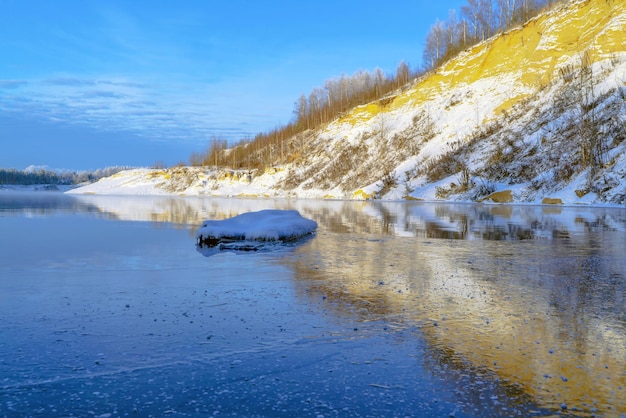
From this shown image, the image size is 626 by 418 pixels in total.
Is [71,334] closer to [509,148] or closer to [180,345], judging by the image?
[180,345]

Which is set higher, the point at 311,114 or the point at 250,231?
the point at 311,114

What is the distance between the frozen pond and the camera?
3625 millimetres

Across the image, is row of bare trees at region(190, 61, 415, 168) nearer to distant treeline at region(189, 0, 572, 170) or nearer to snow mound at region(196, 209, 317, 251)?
distant treeline at region(189, 0, 572, 170)

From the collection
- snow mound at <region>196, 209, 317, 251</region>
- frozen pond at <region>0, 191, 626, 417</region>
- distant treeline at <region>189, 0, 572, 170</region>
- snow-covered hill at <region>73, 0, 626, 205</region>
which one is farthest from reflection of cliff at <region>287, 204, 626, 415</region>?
distant treeline at <region>189, 0, 572, 170</region>

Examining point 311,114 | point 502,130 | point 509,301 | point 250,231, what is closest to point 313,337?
point 509,301

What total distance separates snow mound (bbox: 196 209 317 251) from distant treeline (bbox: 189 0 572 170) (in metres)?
59.7

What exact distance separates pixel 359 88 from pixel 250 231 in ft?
321

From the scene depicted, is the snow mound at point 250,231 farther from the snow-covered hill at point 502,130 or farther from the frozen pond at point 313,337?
the snow-covered hill at point 502,130

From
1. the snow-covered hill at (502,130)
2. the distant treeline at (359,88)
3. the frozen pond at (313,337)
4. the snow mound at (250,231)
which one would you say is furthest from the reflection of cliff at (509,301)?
the distant treeline at (359,88)

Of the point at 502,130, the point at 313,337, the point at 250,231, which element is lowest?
the point at 313,337

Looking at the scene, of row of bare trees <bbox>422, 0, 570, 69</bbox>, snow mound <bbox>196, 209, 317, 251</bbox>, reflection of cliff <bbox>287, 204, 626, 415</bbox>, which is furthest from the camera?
row of bare trees <bbox>422, 0, 570, 69</bbox>

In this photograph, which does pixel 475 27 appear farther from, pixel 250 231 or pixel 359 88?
pixel 250 231

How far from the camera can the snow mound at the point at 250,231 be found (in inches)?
508

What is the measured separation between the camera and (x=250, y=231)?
44.7 ft
